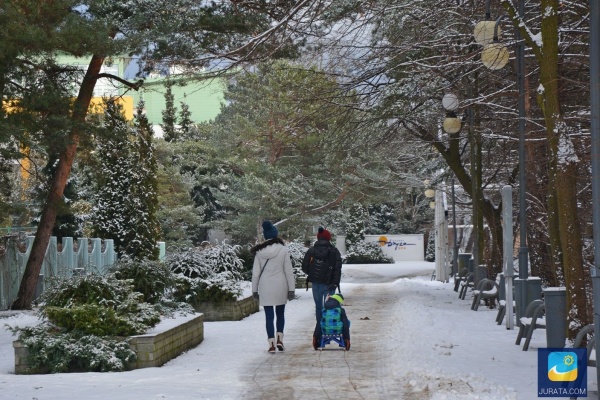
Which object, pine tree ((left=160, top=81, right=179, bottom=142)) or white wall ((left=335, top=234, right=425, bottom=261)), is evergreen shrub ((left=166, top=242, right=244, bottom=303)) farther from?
white wall ((left=335, top=234, right=425, bottom=261))

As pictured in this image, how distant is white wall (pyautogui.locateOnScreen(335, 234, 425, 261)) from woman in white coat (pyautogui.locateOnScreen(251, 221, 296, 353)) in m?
56.7

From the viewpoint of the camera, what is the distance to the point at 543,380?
653cm

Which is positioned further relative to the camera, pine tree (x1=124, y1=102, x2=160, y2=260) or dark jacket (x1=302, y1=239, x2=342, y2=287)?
pine tree (x1=124, y1=102, x2=160, y2=260)

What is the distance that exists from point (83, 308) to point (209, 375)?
226cm

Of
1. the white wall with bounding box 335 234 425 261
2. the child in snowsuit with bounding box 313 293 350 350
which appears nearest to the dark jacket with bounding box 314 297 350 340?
the child in snowsuit with bounding box 313 293 350 350

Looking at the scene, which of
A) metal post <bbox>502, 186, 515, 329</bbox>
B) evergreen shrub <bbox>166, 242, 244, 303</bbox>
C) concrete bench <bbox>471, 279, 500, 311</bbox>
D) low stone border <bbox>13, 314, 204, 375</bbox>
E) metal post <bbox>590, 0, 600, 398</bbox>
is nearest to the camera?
metal post <bbox>590, 0, 600, 398</bbox>

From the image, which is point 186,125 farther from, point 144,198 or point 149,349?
point 149,349

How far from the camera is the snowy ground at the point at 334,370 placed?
973 centimetres

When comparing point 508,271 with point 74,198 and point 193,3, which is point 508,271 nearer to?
point 193,3

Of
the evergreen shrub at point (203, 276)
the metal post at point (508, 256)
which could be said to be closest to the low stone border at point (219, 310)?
the evergreen shrub at point (203, 276)

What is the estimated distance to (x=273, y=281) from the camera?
44.9 ft

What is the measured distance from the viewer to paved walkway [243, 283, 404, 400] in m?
9.81
